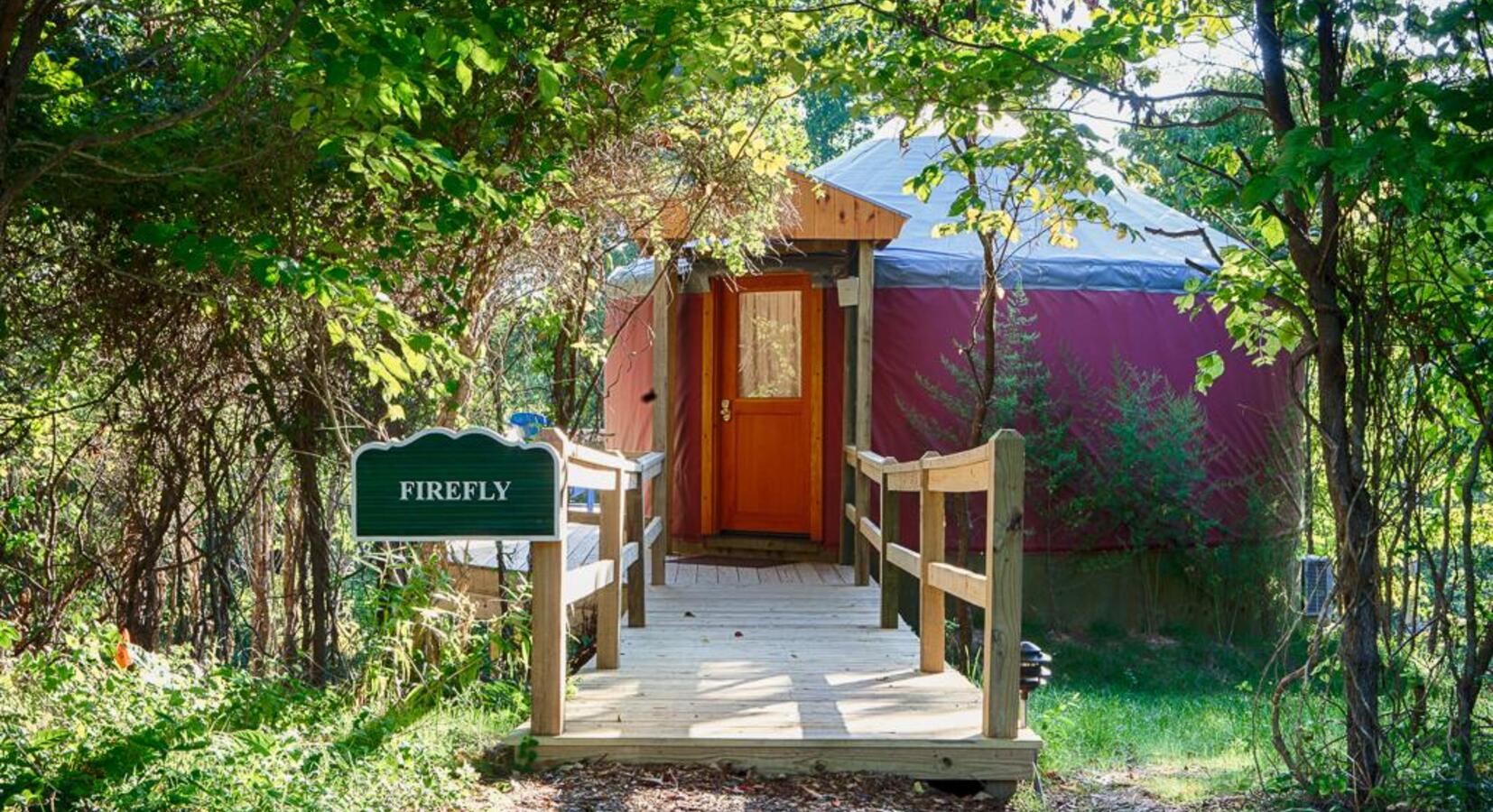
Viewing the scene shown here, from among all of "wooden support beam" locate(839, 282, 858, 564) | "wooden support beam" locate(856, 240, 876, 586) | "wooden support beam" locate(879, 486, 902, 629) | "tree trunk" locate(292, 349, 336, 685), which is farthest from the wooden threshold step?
"wooden support beam" locate(839, 282, 858, 564)

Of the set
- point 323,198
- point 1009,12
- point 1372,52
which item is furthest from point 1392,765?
point 323,198

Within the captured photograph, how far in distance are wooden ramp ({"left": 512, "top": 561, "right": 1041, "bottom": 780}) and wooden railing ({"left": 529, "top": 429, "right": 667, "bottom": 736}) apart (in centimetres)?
10

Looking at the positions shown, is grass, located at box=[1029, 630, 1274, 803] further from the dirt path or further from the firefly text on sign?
the firefly text on sign

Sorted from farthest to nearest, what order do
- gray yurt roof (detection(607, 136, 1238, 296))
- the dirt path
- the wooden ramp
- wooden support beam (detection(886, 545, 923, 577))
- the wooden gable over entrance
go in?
gray yurt roof (detection(607, 136, 1238, 296)) < the wooden gable over entrance < wooden support beam (detection(886, 545, 923, 577)) < the wooden ramp < the dirt path

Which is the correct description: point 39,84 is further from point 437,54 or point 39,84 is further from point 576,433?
point 576,433

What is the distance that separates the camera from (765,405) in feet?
25.7

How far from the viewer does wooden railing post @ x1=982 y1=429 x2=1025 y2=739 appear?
357 centimetres

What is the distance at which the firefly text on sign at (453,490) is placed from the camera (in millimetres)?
3514

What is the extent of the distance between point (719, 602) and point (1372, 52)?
152 inches

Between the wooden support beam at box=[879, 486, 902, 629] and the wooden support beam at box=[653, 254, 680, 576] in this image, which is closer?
the wooden support beam at box=[879, 486, 902, 629]

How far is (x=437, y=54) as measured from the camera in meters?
3.01

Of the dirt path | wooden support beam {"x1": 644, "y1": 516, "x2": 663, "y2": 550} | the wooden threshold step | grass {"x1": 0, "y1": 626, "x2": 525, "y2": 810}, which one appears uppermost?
wooden support beam {"x1": 644, "y1": 516, "x2": 663, "y2": 550}

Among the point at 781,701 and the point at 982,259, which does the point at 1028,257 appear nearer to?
the point at 982,259

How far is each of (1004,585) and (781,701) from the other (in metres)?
0.93
